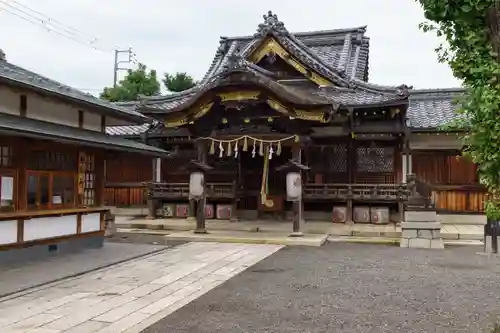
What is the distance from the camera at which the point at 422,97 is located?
68.6 ft

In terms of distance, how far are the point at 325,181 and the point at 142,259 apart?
935 centimetres

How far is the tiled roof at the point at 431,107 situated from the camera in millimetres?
18047

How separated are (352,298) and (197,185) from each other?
27.4ft

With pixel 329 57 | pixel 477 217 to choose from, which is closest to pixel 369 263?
pixel 477 217

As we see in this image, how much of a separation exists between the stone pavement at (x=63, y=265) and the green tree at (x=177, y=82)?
27.0 metres

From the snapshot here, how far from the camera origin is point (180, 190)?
61.5 ft

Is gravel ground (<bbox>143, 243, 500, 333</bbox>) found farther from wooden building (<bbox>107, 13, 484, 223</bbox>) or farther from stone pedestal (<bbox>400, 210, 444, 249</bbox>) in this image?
wooden building (<bbox>107, 13, 484, 223</bbox>)

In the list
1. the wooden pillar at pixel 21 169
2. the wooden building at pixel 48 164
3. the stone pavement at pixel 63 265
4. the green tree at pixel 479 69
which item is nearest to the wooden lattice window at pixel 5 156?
the wooden building at pixel 48 164

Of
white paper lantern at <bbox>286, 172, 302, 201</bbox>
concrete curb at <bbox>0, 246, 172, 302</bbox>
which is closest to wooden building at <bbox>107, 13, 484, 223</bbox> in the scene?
white paper lantern at <bbox>286, 172, 302, 201</bbox>

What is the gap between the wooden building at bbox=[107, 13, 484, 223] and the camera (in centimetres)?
1609

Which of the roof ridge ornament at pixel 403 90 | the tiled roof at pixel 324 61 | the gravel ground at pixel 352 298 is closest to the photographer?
the gravel ground at pixel 352 298

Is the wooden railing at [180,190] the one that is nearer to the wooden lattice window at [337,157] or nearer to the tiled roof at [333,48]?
the wooden lattice window at [337,157]

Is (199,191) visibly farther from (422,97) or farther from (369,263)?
(422,97)

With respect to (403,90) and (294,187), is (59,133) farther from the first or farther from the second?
(403,90)
